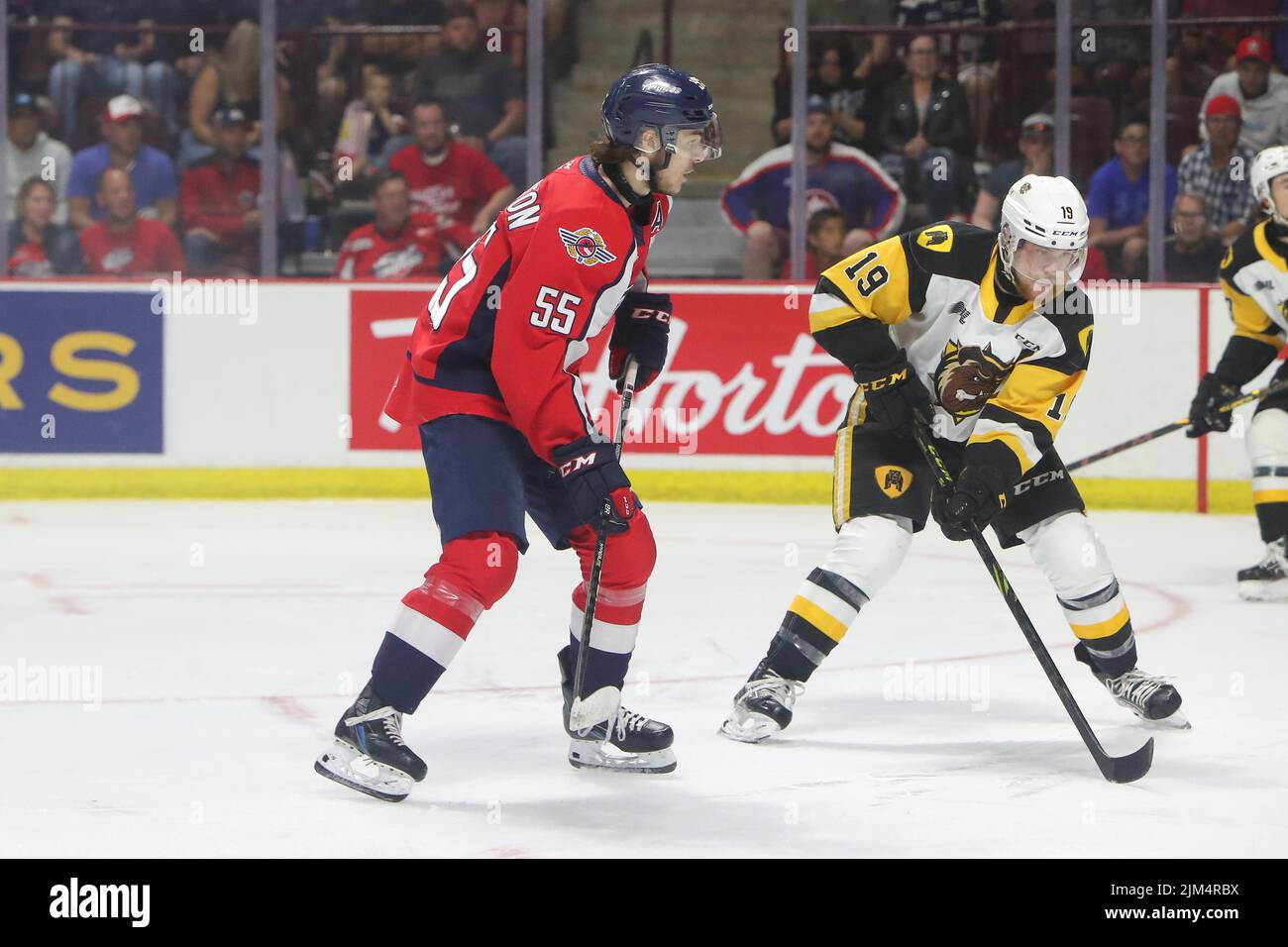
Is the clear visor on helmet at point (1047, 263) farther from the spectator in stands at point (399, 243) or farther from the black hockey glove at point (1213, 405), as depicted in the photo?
the spectator in stands at point (399, 243)

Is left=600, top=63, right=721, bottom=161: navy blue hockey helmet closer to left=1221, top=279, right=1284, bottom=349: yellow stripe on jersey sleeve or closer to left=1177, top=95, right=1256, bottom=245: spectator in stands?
left=1221, top=279, right=1284, bottom=349: yellow stripe on jersey sleeve

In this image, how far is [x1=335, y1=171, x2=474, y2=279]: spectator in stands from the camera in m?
7.95

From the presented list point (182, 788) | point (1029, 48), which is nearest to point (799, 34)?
point (1029, 48)

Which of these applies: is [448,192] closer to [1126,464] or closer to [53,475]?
[53,475]

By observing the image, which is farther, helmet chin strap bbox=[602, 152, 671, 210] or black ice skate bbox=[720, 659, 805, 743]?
black ice skate bbox=[720, 659, 805, 743]

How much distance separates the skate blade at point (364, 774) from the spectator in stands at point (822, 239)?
16.3ft

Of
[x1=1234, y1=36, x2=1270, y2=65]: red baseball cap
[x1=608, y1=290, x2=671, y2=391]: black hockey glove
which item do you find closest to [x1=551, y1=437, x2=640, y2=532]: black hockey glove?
[x1=608, y1=290, x2=671, y2=391]: black hockey glove

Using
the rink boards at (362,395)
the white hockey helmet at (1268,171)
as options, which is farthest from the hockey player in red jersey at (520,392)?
the rink boards at (362,395)

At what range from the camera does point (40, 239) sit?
7.93 meters

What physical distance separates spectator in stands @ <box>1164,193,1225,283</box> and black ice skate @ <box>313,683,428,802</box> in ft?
17.2

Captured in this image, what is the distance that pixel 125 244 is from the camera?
26.0 feet

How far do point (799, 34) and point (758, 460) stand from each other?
69.6 inches

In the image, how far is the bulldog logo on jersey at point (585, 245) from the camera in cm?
307

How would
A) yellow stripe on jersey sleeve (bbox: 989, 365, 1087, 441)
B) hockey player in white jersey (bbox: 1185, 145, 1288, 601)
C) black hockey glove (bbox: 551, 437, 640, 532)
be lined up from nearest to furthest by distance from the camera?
black hockey glove (bbox: 551, 437, 640, 532) < yellow stripe on jersey sleeve (bbox: 989, 365, 1087, 441) < hockey player in white jersey (bbox: 1185, 145, 1288, 601)
